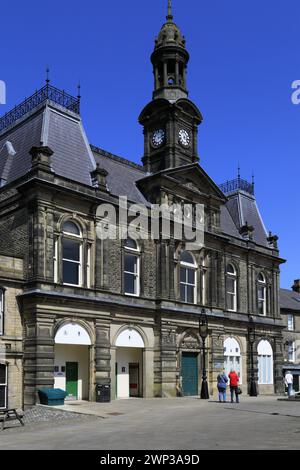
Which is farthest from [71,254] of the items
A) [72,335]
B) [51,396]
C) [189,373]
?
[189,373]

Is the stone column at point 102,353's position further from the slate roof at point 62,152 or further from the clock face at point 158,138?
the clock face at point 158,138

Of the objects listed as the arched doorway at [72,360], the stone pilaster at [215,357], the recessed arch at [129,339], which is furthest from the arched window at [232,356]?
the arched doorway at [72,360]

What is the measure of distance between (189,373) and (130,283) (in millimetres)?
7341

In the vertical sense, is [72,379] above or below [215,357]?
below

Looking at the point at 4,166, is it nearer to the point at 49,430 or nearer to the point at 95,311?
the point at 95,311

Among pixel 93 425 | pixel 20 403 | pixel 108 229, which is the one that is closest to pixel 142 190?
pixel 108 229

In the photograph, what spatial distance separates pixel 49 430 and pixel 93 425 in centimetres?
187

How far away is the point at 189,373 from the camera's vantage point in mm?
37875

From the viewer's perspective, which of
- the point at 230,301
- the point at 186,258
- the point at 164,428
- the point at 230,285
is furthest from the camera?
the point at 230,285

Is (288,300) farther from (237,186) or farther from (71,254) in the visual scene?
(71,254)

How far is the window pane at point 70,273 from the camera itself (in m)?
31.2

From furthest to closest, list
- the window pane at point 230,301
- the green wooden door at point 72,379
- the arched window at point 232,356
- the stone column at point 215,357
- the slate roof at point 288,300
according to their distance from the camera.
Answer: the slate roof at point 288,300, the window pane at point 230,301, the arched window at point 232,356, the stone column at point 215,357, the green wooden door at point 72,379

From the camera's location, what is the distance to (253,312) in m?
45.6

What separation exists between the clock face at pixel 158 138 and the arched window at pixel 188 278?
800 centimetres
